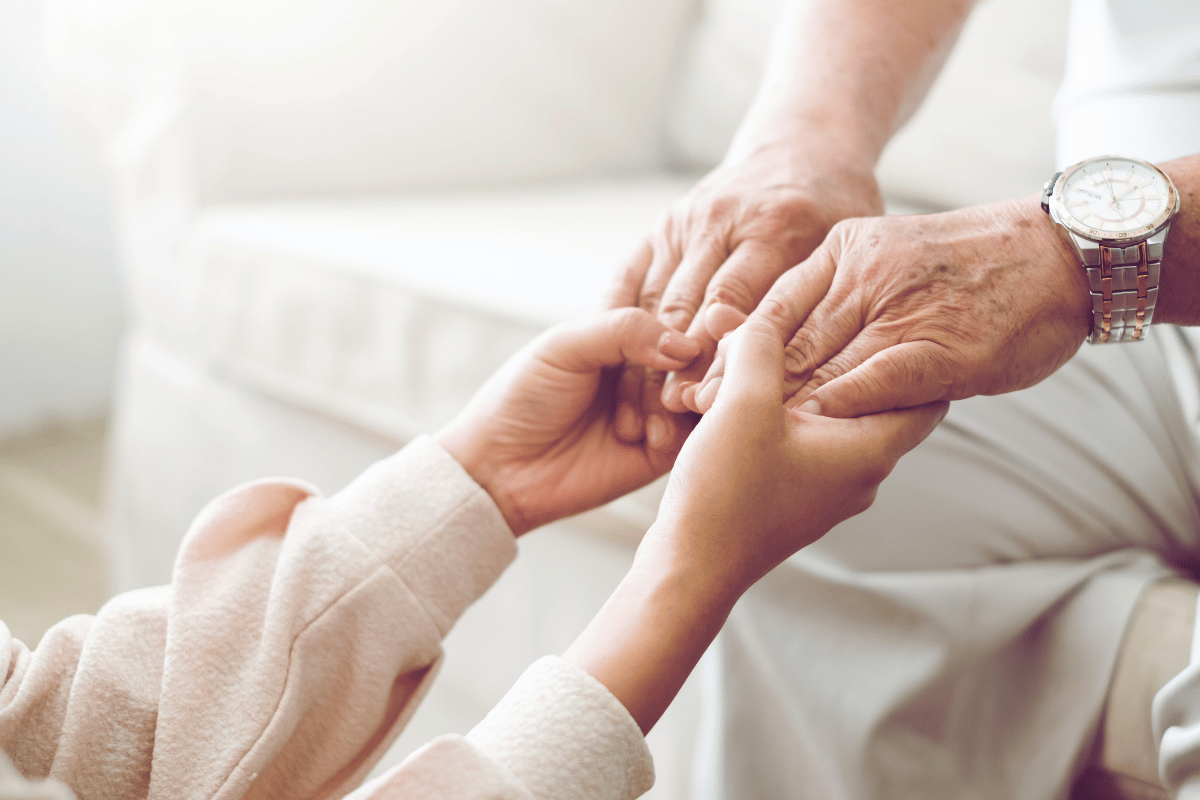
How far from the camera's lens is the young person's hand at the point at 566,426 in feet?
1.85

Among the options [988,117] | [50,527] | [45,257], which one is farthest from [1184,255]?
[45,257]

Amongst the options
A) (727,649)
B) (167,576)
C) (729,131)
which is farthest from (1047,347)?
(167,576)

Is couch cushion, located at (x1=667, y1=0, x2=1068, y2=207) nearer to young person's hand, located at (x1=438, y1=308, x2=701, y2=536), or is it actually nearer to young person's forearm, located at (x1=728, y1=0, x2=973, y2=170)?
young person's forearm, located at (x1=728, y1=0, x2=973, y2=170)

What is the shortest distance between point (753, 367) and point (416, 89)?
0.83 m

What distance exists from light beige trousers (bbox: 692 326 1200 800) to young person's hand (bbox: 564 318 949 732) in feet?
0.56

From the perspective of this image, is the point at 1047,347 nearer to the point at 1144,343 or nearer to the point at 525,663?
the point at 1144,343

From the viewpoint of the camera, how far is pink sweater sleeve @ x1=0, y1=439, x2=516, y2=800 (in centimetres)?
45

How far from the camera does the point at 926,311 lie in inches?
20.1

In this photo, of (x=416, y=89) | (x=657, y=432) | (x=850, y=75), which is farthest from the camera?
(x=416, y=89)

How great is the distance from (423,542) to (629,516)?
0.22 metres

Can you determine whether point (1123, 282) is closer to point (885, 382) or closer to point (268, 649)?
point (885, 382)

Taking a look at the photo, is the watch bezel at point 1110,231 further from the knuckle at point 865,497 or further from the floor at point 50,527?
the floor at point 50,527

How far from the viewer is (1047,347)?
52 cm

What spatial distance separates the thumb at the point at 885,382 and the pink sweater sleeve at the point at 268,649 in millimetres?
226
